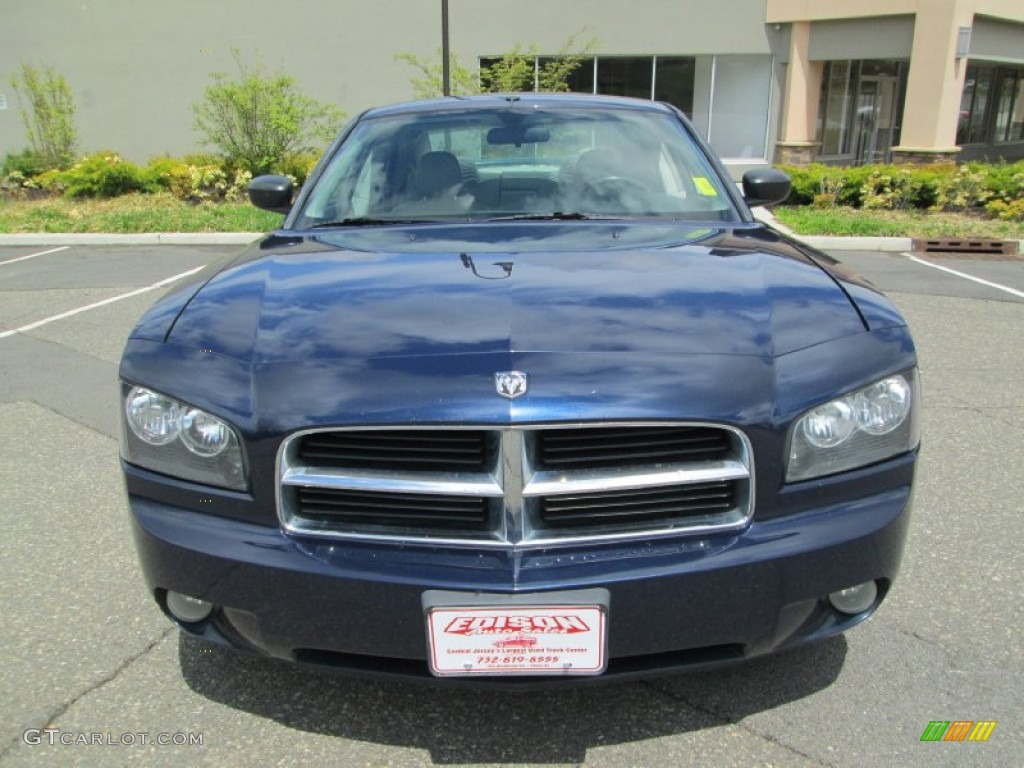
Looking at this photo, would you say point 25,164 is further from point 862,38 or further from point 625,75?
point 862,38

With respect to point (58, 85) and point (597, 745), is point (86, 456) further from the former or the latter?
point (58, 85)

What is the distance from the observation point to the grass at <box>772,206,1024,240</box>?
1117 cm

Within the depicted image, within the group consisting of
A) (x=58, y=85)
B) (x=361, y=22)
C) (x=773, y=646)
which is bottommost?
(x=773, y=646)

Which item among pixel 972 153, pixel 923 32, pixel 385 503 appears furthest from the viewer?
pixel 972 153

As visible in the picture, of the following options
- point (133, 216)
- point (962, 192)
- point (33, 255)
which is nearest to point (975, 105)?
point (962, 192)

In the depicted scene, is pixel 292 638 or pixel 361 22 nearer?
pixel 292 638

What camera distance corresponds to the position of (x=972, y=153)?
75.3 feet

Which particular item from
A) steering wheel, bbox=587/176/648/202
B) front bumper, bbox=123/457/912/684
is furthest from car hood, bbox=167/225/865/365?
steering wheel, bbox=587/176/648/202

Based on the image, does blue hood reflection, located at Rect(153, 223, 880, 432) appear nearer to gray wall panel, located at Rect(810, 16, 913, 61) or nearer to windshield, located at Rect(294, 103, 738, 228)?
windshield, located at Rect(294, 103, 738, 228)

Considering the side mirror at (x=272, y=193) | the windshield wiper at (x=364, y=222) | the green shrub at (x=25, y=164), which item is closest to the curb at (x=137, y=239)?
the green shrub at (x=25, y=164)

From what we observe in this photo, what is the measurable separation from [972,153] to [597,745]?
24.9m

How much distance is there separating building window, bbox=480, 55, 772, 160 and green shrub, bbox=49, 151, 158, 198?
7.25 meters

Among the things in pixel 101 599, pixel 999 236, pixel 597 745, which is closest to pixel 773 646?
pixel 597 745

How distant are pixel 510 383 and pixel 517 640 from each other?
56 cm
